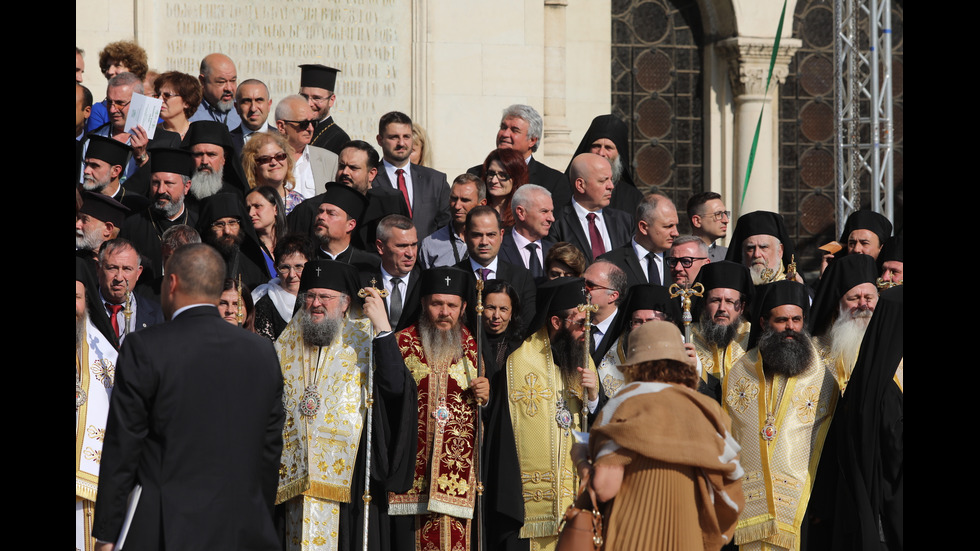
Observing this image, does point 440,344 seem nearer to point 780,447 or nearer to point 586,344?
point 586,344

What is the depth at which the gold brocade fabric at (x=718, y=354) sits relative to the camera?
8625mm

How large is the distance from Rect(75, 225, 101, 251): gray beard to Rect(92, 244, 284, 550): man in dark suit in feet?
9.21

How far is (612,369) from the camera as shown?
334 inches

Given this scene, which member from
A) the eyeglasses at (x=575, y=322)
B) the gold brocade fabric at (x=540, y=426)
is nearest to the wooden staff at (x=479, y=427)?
the gold brocade fabric at (x=540, y=426)

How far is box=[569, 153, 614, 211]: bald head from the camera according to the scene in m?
10.1

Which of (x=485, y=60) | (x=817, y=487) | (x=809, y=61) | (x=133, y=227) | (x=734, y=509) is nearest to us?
(x=734, y=509)

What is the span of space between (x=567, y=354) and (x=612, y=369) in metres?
0.32

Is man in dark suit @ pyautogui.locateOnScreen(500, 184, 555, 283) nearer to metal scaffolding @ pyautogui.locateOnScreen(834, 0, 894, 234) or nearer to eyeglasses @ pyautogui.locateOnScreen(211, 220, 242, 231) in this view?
eyeglasses @ pyautogui.locateOnScreen(211, 220, 242, 231)

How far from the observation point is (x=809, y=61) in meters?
16.8

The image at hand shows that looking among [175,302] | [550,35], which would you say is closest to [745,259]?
[175,302]

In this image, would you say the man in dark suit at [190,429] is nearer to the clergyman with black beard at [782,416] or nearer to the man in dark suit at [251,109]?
the clergyman with black beard at [782,416]

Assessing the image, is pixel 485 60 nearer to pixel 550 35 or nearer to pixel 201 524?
pixel 550 35

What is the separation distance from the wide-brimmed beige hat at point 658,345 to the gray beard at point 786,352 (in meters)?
2.53

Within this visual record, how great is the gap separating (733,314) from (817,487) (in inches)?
41.8
